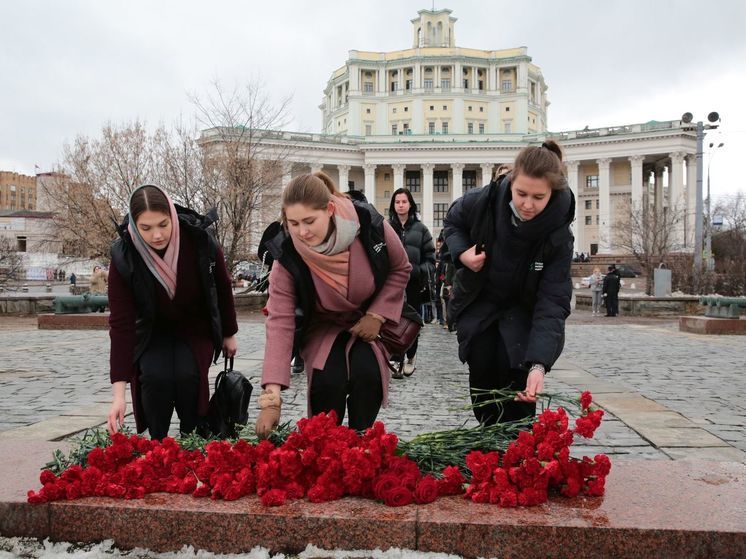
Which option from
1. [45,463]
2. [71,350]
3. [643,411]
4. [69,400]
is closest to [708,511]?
[45,463]

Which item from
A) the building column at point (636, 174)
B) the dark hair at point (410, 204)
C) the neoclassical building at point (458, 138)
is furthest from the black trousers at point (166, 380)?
the building column at point (636, 174)

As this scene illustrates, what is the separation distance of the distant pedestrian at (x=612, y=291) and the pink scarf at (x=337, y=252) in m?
19.2

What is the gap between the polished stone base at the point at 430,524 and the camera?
2.37 metres

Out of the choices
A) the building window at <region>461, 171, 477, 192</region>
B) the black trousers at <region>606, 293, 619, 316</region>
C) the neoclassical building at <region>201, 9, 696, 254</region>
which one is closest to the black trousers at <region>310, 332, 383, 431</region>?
the black trousers at <region>606, 293, 619, 316</region>

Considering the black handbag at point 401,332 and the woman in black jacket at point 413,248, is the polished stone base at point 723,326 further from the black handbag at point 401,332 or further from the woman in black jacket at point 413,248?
the black handbag at point 401,332

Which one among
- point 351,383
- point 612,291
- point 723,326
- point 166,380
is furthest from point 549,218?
point 612,291

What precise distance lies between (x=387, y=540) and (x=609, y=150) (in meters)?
85.3

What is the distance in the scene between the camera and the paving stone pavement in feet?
15.7

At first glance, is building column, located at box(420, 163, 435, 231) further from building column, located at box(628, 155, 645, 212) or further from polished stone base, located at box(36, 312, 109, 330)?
polished stone base, located at box(36, 312, 109, 330)

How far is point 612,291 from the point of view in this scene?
2123cm

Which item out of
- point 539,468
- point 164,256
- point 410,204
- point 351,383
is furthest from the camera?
point 410,204

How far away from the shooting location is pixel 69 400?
6402 millimetres

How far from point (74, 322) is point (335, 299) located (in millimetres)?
13781

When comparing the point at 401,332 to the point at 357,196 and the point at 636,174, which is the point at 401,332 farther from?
the point at 636,174
